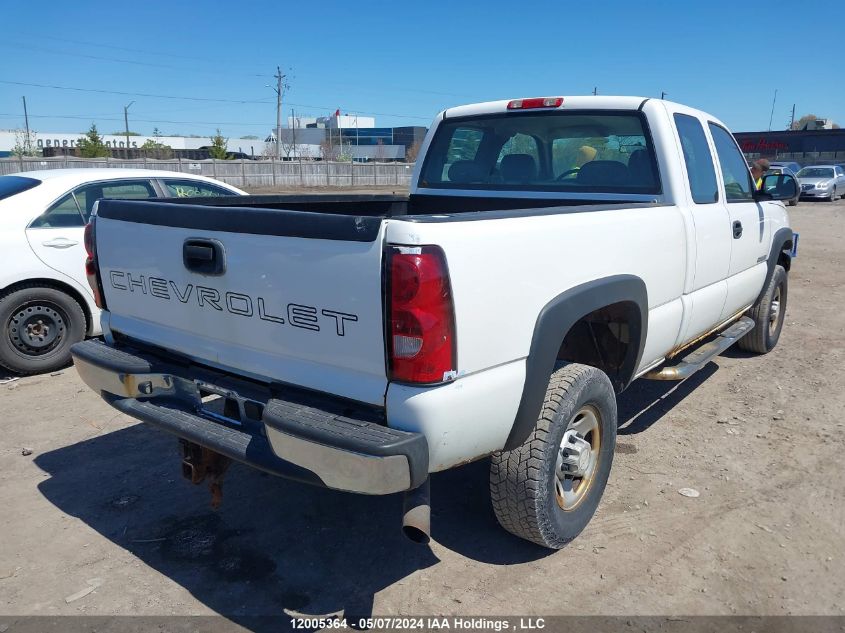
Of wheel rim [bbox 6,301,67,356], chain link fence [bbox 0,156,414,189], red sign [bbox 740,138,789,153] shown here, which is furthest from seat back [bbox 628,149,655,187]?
red sign [bbox 740,138,789,153]

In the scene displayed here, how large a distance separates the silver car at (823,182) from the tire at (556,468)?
28.1m

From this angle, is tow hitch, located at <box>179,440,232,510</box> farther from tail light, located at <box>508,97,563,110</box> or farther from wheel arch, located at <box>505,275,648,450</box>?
tail light, located at <box>508,97,563,110</box>

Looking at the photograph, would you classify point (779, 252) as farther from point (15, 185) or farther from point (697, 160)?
point (15, 185)

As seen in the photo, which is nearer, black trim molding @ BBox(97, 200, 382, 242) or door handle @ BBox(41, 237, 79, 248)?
black trim molding @ BBox(97, 200, 382, 242)

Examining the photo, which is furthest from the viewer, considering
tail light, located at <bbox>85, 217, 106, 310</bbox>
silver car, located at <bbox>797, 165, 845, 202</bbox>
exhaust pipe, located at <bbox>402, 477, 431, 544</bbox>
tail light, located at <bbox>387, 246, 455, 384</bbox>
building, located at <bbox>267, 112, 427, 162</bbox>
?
building, located at <bbox>267, 112, 427, 162</bbox>

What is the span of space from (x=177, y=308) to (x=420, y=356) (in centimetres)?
130

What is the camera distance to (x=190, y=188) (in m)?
6.75

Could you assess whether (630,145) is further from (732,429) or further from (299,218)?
(299,218)

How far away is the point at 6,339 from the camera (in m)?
5.57

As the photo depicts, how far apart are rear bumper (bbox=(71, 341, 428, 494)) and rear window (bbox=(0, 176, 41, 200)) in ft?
10.2

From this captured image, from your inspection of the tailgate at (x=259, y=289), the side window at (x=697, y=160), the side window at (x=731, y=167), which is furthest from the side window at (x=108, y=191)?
the side window at (x=731, y=167)

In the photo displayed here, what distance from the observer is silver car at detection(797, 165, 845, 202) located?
90.7 ft

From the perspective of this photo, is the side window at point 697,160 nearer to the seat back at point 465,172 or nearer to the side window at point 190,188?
the seat back at point 465,172

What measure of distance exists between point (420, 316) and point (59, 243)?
15.1 feet
